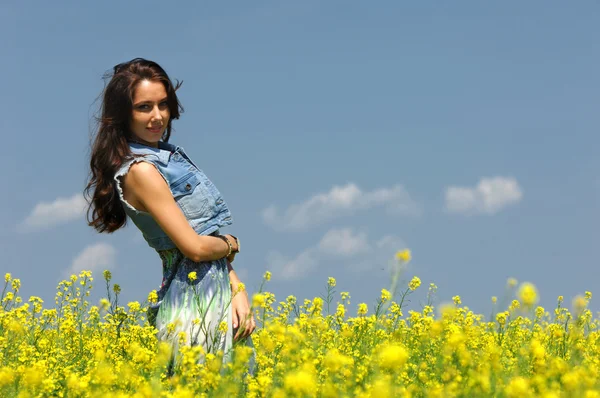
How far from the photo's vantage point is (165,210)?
12.7ft

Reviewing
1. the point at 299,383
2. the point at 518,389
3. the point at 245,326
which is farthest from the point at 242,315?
the point at 518,389

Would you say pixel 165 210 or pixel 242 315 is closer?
pixel 165 210

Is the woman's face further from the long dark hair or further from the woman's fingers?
the woman's fingers

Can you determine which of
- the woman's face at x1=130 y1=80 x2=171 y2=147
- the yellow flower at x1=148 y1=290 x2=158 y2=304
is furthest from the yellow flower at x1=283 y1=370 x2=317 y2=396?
the woman's face at x1=130 y1=80 x2=171 y2=147

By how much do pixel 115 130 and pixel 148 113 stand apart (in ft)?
0.66

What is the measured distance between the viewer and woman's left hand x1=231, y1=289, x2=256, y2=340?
13.4ft

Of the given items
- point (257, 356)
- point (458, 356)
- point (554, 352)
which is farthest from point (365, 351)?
point (554, 352)

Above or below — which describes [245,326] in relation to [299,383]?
above

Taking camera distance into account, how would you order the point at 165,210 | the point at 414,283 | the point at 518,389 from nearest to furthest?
the point at 518,389 → the point at 165,210 → the point at 414,283

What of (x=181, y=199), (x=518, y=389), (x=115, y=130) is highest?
(x=115, y=130)

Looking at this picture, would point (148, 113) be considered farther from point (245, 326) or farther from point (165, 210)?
point (245, 326)

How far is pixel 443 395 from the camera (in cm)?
299

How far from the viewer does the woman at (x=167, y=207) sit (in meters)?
3.95

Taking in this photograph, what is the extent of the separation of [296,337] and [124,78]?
169cm
